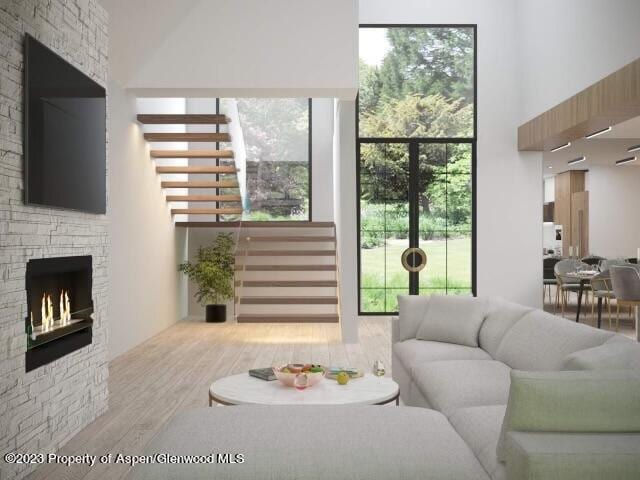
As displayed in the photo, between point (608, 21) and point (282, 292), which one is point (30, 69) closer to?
point (608, 21)

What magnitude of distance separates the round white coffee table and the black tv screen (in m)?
1.41

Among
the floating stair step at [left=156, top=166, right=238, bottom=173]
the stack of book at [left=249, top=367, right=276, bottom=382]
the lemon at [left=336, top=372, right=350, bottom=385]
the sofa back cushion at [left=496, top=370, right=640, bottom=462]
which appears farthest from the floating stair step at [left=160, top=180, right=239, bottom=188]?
the sofa back cushion at [left=496, top=370, right=640, bottom=462]

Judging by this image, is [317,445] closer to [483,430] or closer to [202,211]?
[483,430]

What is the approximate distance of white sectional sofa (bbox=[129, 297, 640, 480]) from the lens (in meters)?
2.18

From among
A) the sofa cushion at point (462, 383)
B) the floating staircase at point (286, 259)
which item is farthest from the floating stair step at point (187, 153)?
the sofa cushion at point (462, 383)

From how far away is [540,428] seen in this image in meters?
2.28

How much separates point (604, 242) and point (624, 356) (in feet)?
41.0

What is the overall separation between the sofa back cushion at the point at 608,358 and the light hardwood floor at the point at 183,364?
222 cm

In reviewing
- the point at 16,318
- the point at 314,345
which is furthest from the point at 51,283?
the point at 314,345

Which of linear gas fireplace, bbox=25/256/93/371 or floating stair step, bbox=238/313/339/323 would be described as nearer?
linear gas fireplace, bbox=25/256/93/371

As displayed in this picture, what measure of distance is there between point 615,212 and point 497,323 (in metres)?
10.7

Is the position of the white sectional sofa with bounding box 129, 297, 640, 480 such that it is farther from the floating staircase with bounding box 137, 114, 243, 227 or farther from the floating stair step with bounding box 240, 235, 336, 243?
the floating stair step with bounding box 240, 235, 336, 243

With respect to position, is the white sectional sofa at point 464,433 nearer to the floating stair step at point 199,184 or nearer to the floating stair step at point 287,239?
the floating stair step at point 199,184

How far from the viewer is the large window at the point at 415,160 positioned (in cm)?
1030
